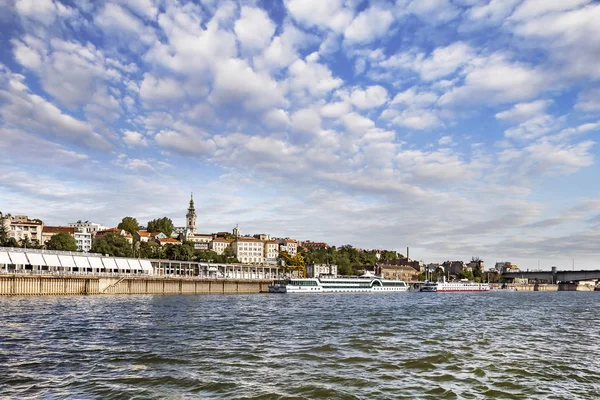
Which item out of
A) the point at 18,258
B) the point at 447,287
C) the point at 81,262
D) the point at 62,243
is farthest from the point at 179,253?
the point at 447,287

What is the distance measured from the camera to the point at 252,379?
62.8 ft

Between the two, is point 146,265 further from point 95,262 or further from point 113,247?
point 113,247

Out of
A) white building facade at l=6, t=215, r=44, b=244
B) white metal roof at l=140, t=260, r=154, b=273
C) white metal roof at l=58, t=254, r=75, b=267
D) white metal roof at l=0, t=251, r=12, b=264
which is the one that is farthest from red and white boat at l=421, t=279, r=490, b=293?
white building facade at l=6, t=215, r=44, b=244

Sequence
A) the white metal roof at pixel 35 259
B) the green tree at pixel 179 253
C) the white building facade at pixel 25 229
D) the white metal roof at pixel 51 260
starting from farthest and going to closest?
the white building facade at pixel 25 229, the green tree at pixel 179 253, the white metal roof at pixel 51 260, the white metal roof at pixel 35 259

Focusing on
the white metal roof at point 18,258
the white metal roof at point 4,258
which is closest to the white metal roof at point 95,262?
the white metal roof at point 18,258

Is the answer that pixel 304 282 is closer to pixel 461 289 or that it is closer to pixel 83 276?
pixel 83 276

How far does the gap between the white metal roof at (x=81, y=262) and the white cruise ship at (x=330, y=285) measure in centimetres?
4798

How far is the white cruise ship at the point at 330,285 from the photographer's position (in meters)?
129

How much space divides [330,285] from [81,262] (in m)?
65.5

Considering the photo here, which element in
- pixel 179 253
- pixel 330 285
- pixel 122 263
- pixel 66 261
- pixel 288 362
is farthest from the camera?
pixel 179 253

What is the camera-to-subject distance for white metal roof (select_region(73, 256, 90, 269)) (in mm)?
97188

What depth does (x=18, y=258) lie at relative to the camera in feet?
284

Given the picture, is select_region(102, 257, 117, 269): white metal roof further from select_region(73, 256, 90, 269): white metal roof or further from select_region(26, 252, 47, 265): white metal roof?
A: select_region(26, 252, 47, 265): white metal roof

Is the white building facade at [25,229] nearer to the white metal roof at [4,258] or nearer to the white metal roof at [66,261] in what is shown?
the white metal roof at [66,261]
